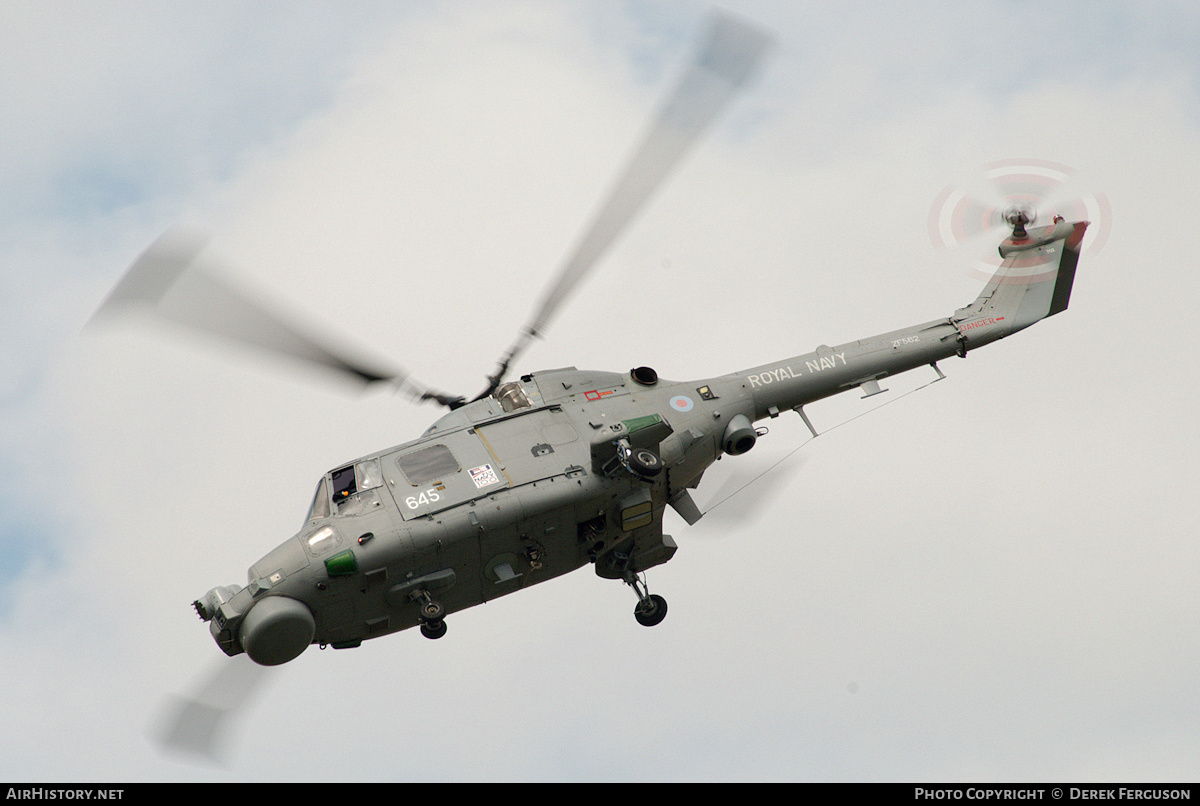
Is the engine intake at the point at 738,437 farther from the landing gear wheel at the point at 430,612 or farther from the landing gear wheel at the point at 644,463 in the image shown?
the landing gear wheel at the point at 430,612

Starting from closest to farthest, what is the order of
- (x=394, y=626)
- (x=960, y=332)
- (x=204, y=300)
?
(x=204, y=300), (x=394, y=626), (x=960, y=332)

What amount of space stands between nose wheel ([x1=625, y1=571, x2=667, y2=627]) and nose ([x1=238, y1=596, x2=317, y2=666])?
20.2 feet

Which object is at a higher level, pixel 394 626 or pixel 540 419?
pixel 540 419

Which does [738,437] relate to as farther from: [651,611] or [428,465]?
[428,465]

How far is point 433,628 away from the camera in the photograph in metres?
23.4

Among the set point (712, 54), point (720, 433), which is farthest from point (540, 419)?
point (712, 54)

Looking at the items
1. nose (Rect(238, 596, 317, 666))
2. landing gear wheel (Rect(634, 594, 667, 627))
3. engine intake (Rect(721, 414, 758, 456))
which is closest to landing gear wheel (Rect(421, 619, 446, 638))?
nose (Rect(238, 596, 317, 666))

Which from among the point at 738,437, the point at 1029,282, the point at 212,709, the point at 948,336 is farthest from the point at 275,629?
the point at 1029,282

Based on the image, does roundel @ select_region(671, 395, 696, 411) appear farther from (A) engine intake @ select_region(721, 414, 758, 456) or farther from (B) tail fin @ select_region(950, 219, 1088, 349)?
(B) tail fin @ select_region(950, 219, 1088, 349)

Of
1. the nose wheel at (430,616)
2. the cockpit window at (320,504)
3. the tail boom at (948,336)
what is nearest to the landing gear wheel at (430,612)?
the nose wheel at (430,616)

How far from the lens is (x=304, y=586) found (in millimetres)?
22812

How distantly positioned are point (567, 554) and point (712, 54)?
9112 millimetres
